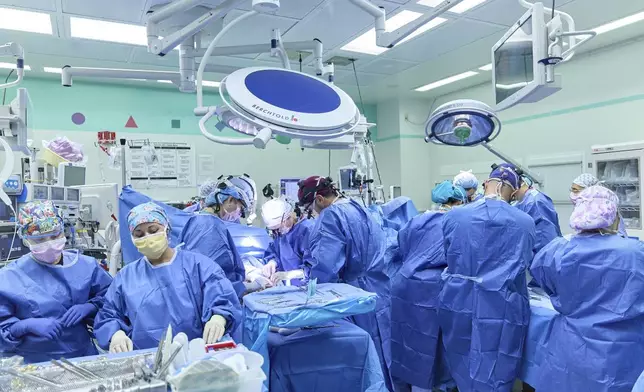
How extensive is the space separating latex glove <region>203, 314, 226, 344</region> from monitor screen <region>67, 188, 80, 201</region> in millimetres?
2357

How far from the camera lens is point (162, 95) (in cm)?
647

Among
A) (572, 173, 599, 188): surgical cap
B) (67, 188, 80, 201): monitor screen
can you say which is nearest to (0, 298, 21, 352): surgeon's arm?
(67, 188, 80, 201): monitor screen

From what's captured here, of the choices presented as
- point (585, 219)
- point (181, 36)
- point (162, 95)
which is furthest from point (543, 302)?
point (162, 95)

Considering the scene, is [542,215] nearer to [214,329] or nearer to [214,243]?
[214,243]

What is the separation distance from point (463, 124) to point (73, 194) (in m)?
2.85

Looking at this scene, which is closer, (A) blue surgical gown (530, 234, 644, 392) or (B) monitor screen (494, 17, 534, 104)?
(B) monitor screen (494, 17, 534, 104)

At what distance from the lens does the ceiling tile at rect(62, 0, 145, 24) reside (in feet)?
A: 11.5

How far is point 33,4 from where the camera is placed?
3.53 m

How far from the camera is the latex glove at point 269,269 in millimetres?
3027

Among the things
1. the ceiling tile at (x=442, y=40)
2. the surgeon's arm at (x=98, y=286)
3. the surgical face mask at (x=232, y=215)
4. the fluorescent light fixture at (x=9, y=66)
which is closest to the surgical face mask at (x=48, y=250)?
the surgeon's arm at (x=98, y=286)

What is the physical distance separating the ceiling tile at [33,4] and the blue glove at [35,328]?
2.64m

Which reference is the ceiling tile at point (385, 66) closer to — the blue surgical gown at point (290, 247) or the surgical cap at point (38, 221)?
the blue surgical gown at point (290, 247)

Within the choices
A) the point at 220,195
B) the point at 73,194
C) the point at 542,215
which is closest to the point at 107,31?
the point at 73,194

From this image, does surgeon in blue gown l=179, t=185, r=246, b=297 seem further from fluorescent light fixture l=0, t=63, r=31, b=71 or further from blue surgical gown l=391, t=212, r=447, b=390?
fluorescent light fixture l=0, t=63, r=31, b=71
